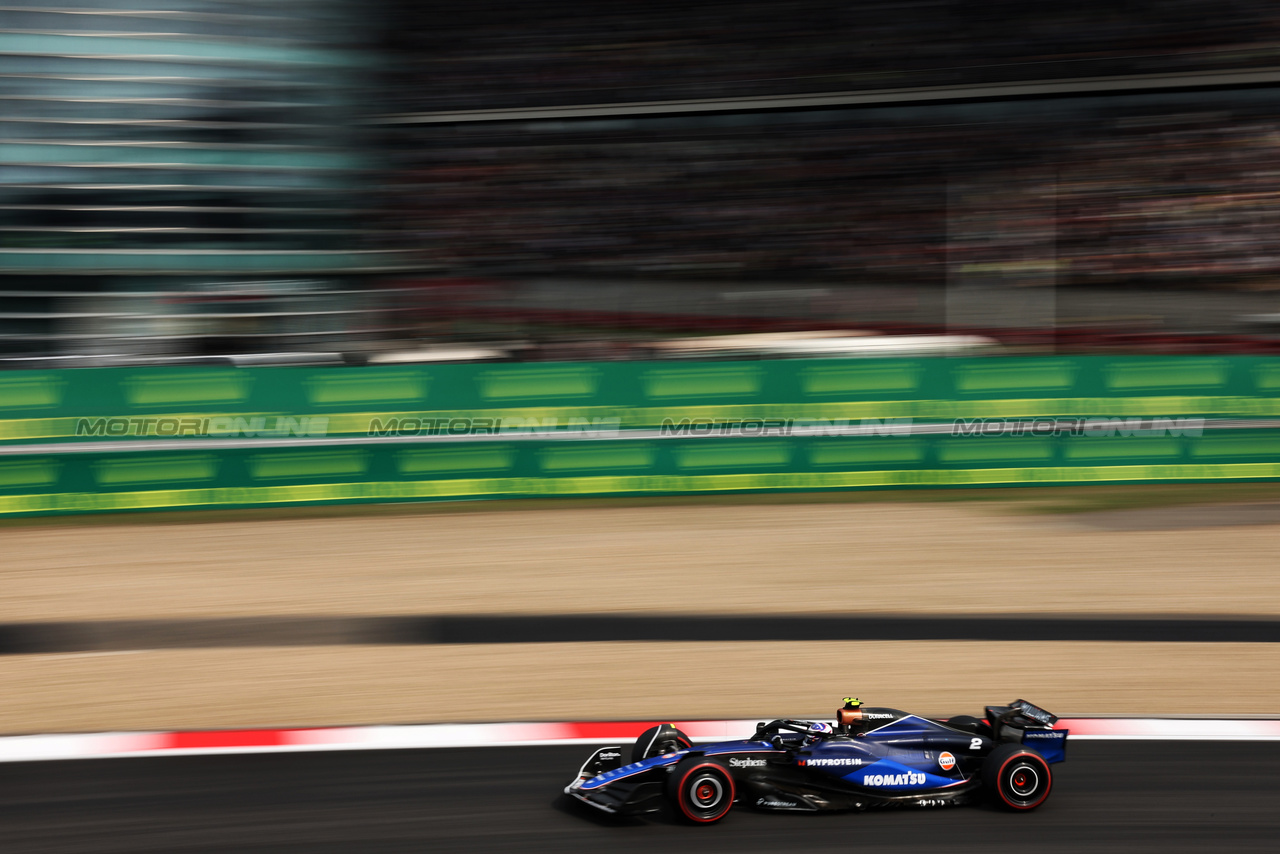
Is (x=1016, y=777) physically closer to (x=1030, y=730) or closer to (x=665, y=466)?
(x=1030, y=730)

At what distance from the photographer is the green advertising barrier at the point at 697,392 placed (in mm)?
Answer: 9680

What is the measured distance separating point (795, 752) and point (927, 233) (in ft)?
35.4

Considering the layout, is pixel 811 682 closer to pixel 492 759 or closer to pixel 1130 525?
pixel 492 759

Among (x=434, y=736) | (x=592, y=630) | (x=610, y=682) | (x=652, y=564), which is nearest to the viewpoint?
(x=434, y=736)

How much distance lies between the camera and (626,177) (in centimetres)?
1491

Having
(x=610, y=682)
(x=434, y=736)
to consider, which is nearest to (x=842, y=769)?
(x=434, y=736)

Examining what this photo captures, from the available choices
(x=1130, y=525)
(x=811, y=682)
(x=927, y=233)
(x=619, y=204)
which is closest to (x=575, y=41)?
(x=619, y=204)

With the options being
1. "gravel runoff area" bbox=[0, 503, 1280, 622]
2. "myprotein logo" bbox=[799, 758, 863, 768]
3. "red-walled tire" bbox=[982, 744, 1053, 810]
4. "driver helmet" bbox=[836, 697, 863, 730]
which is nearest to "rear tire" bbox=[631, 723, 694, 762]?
"myprotein logo" bbox=[799, 758, 863, 768]

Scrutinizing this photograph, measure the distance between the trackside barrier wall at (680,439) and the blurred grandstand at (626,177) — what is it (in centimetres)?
99

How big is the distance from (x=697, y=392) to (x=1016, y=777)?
6.40m

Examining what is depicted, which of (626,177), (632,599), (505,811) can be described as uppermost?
(626,177)

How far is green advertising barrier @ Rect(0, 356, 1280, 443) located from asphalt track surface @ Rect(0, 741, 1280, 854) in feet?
18.1

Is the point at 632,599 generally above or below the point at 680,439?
below

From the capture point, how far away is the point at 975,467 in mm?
10117
